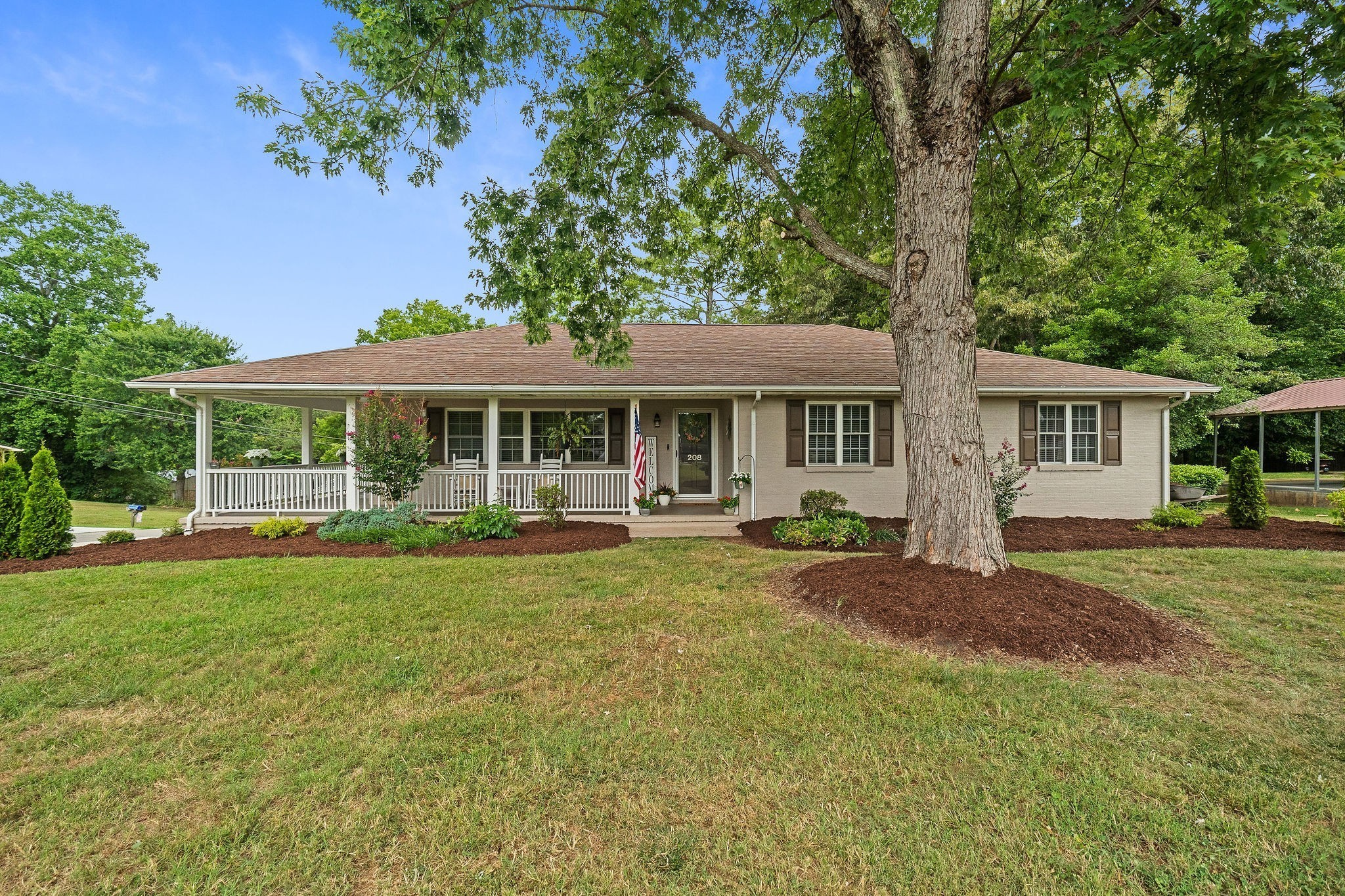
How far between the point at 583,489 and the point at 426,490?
10.3 ft

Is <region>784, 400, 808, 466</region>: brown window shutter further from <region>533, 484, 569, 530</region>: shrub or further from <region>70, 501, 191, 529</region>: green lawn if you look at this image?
<region>70, 501, 191, 529</region>: green lawn

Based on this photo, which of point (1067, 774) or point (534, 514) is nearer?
point (1067, 774)

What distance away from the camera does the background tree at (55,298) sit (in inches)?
808

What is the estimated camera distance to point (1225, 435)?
20188 millimetres

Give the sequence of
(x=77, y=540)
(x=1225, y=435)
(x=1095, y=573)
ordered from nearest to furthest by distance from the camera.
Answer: (x=1095, y=573)
(x=77, y=540)
(x=1225, y=435)

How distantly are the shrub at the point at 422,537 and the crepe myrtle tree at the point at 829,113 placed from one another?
372 cm

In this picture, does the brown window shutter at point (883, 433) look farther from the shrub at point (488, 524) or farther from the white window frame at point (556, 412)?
the shrub at point (488, 524)

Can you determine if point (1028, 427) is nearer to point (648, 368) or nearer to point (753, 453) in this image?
point (753, 453)

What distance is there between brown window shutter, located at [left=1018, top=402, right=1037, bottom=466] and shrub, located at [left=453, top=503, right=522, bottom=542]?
33.0 ft

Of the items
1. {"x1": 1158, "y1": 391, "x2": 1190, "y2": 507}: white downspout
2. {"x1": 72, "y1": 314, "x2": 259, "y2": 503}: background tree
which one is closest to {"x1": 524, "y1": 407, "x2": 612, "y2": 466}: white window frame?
{"x1": 1158, "y1": 391, "x2": 1190, "y2": 507}: white downspout

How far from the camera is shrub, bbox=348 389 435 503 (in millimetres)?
8859

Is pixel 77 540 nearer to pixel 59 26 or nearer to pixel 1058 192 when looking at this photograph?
pixel 59 26

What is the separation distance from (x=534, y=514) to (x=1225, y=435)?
2650 cm

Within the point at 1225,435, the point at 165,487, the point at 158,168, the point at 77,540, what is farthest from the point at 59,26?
the point at 1225,435
